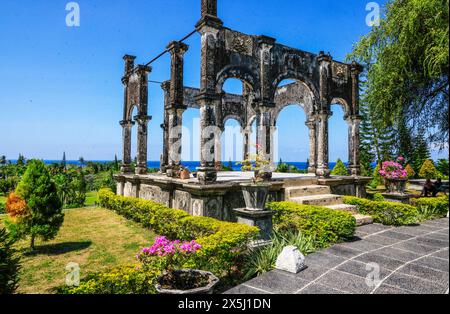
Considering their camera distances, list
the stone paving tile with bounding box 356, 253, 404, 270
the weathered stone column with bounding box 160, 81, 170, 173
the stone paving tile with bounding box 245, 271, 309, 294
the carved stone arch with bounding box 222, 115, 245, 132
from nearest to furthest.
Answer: the stone paving tile with bounding box 245, 271, 309, 294 → the stone paving tile with bounding box 356, 253, 404, 270 → the weathered stone column with bounding box 160, 81, 170, 173 → the carved stone arch with bounding box 222, 115, 245, 132

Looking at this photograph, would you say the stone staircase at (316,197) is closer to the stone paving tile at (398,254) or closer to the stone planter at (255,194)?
the stone paving tile at (398,254)

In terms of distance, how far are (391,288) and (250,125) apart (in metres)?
17.7

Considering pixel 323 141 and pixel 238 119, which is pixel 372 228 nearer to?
pixel 323 141

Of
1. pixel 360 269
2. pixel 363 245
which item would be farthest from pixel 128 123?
pixel 360 269

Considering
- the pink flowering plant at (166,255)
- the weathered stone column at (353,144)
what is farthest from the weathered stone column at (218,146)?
the pink flowering plant at (166,255)

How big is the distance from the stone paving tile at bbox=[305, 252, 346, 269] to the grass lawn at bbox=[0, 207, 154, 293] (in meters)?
4.43

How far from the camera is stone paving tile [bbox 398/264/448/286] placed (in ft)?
16.9

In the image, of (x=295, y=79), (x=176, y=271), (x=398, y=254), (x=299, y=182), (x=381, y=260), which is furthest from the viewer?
(x=295, y=79)

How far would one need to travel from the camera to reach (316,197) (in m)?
11.1

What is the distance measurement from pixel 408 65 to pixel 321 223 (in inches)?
333

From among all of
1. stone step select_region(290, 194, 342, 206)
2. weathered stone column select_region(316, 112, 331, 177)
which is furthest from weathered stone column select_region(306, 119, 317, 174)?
stone step select_region(290, 194, 342, 206)

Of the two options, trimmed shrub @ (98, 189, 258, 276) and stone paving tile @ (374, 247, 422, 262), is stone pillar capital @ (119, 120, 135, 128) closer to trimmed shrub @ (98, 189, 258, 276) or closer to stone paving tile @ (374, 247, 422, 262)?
trimmed shrub @ (98, 189, 258, 276)

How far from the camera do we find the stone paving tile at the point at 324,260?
6.11m

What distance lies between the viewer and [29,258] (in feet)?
27.2
